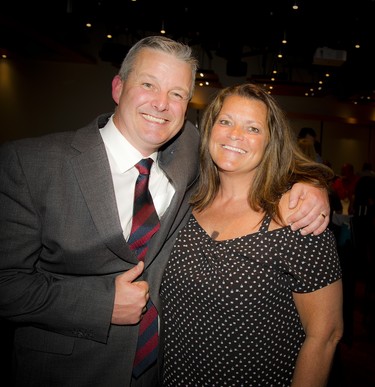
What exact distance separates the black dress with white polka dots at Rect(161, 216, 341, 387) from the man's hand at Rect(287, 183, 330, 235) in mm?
41

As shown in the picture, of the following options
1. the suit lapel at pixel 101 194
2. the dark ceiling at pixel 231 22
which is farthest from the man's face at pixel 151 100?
the dark ceiling at pixel 231 22

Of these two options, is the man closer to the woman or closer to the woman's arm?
the woman

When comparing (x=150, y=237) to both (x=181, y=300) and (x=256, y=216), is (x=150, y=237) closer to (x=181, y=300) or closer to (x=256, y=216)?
(x=181, y=300)

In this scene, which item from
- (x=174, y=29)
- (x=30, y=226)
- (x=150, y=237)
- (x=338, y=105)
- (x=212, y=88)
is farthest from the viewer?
(x=338, y=105)

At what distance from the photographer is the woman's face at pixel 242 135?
166 centimetres

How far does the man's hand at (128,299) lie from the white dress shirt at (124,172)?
20cm

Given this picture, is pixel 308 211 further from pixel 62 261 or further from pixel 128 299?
pixel 62 261

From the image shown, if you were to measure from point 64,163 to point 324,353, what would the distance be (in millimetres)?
1385

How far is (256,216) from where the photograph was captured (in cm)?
159

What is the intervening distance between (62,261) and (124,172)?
466mm

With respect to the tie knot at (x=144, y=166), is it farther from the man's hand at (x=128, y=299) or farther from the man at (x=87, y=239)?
the man's hand at (x=128, y=299)

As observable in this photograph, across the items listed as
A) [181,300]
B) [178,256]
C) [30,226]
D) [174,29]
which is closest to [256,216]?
[178,256]

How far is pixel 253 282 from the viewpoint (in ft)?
4.75

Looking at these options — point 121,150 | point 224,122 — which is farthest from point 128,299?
point 224,122
